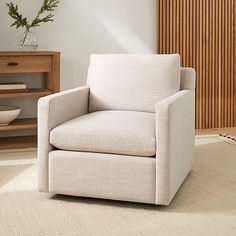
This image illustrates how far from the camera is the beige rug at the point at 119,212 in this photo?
2.68 m

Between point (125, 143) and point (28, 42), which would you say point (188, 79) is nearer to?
point (125, 143)

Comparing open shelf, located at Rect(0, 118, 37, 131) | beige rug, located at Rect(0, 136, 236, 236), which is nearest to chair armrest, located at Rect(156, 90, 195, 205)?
beige rug, located at Rect(0, 136, 236, 236)

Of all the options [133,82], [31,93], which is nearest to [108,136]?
[133,82]

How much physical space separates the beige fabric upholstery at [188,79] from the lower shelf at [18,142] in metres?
1.52

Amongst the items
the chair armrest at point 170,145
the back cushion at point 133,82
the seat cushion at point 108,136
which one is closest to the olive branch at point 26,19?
the back cushion at point 133,82

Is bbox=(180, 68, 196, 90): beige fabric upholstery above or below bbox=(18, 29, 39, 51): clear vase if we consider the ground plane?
below

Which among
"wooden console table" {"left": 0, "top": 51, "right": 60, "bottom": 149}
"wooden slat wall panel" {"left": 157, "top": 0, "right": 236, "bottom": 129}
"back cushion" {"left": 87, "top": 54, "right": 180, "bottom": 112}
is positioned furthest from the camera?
"wooden slat wall panel" {"left": 157, "top": 0, "right": 236, "bottom": 129}

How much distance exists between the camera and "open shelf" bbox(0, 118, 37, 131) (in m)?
4.35

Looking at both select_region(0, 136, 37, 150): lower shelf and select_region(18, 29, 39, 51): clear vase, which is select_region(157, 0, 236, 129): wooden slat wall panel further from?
select_region(0, 136, 37, 150): lower shelf

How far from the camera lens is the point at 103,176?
3.03m

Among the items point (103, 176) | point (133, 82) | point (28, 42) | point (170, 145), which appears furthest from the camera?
point (28, 42)

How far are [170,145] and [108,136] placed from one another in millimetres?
352

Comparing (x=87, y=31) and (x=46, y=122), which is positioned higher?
(x=87, y=31)

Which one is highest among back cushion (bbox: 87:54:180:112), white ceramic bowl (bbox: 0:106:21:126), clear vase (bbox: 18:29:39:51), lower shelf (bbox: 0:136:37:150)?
clear vase (bbox: 18:29:39:51)
